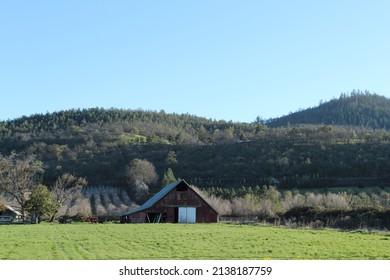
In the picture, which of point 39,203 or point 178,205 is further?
point 178,205

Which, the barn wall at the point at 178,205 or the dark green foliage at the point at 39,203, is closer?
the dark green foliage at the point at 39,203

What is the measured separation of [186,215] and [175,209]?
4.52 ft

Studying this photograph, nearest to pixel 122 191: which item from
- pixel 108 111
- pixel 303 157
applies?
pixel 303 157

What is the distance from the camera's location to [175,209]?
55562 millimetres

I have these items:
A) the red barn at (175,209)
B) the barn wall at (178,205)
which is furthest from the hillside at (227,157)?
the red barn at (175,209)

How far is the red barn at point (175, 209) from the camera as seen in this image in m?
55.0

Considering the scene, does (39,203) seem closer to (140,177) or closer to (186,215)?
(186,215)

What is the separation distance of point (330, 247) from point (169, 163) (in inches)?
3445

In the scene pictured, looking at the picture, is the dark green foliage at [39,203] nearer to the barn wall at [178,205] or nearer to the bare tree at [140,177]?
the barn wall at [178,205]

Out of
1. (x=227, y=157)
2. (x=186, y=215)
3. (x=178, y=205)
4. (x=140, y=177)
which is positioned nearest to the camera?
(x=186, y=215)

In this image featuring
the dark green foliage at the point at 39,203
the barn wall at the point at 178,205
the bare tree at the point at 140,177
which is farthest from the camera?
the bare tree at the point at 140,177

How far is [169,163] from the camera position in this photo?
106062mm

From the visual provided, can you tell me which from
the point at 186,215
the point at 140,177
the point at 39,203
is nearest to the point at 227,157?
the point at 140,177
